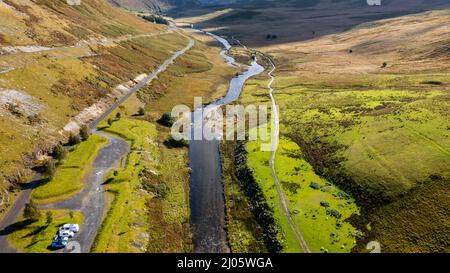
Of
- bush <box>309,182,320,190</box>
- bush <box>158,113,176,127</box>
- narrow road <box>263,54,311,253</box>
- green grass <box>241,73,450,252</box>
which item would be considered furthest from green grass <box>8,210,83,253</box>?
bush <box>158,113,176,127</box>

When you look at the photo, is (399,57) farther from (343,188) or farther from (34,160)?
(34,160)

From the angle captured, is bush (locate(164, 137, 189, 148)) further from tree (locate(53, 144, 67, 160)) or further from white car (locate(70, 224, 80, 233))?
white car (locate(70, 224, 80, 233))

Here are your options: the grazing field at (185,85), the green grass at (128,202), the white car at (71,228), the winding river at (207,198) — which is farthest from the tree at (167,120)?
the white car at (71,228)

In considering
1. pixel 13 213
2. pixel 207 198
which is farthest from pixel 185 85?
pixel 13 213

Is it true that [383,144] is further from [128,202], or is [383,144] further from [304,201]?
[128,202]

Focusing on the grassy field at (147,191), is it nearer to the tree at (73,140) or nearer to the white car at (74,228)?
the white car at (74,228)
